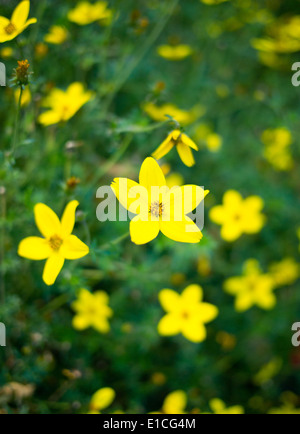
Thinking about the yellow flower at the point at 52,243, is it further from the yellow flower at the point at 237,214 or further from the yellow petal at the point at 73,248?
the yellow flower at the point at 237,214

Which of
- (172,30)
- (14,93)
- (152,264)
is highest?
(172,30)

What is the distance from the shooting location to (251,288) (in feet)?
8.50

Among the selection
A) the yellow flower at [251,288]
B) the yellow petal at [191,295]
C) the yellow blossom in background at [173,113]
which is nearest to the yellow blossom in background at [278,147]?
the yellow blossom in background at [173,113]

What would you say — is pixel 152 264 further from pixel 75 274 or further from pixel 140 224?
pixel 140 224

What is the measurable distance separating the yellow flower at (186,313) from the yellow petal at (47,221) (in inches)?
33.2

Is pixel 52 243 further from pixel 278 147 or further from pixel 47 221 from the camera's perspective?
pixel 278 147

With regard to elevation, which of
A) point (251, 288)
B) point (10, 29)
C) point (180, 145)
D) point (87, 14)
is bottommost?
point (251, 288)

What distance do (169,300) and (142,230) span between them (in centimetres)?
102

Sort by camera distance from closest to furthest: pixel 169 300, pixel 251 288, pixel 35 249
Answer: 1. pixel 35 249
2. pixel 169 300
3. pixel 251 288

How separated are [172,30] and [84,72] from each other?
113 centimetres

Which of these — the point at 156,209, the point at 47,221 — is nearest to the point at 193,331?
the point at 156,209

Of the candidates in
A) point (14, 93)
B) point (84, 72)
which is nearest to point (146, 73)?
point (84, 72)

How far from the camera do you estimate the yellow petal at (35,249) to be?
Result: 149 centimetres
